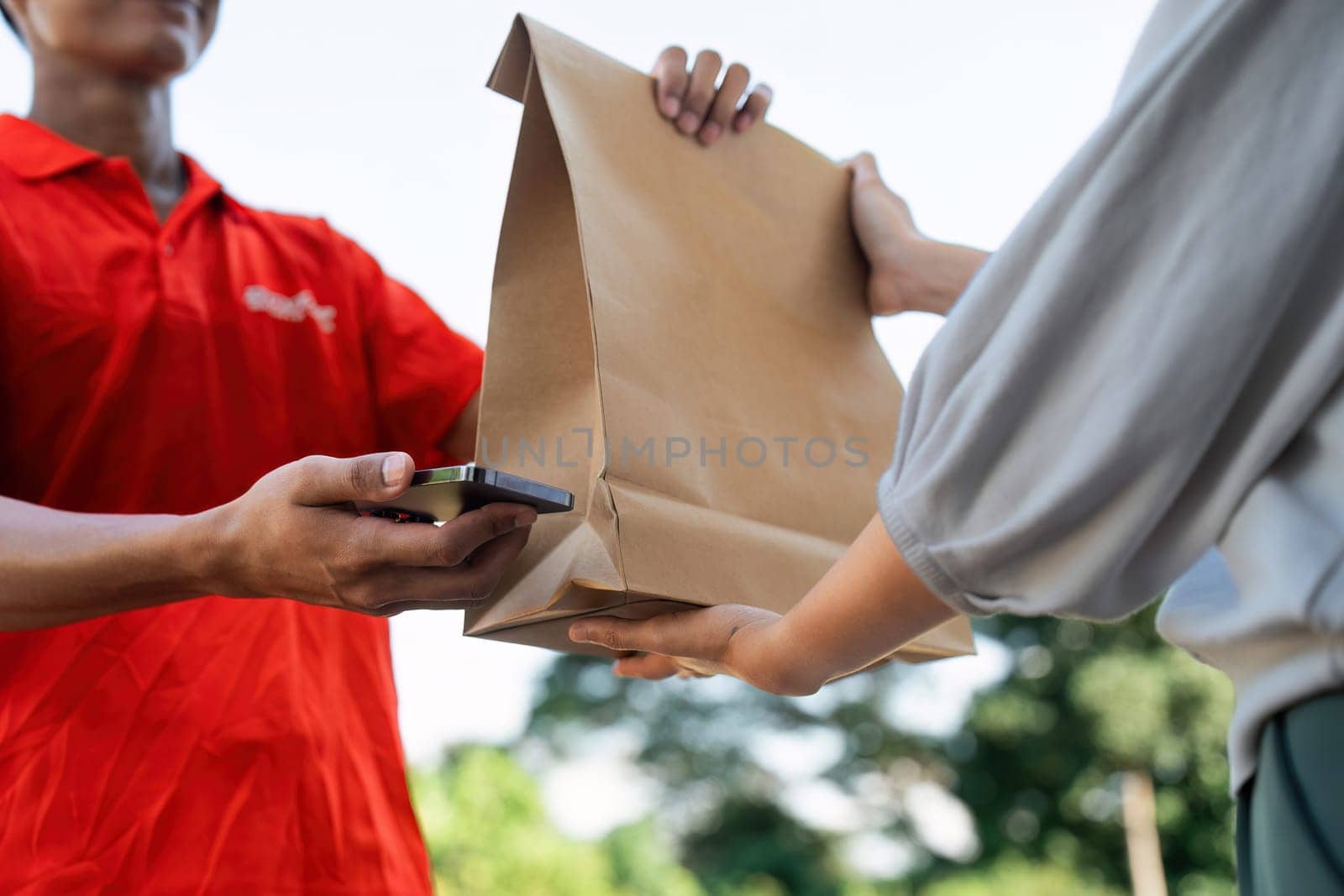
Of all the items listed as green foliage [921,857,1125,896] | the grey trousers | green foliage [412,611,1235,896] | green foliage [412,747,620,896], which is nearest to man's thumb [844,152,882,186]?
the grey trousers

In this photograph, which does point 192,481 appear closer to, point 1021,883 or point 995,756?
point 1021,883

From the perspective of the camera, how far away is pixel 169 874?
815 millimetres

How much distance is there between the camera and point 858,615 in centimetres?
63

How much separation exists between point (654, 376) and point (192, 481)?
1.43 ft

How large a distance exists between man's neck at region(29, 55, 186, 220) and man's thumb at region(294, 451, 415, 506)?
21.2 inches

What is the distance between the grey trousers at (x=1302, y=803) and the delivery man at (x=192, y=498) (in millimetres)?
440

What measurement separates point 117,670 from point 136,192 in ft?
1.54

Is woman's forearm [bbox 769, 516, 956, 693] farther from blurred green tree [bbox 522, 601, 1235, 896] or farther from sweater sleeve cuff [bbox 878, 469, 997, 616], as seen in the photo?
blurred green tree [bbox 522, 601, 1235, 896]

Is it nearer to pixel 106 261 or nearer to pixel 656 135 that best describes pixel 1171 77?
pixel 656 135

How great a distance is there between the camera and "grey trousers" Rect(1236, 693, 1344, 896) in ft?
1.46

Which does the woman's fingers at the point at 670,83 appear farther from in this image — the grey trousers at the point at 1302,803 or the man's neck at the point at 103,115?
the grey trousers at the point at 1302,803

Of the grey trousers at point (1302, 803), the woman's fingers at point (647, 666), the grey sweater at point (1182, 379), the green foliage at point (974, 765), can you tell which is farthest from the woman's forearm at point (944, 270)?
the green foliage at point (974, 765)

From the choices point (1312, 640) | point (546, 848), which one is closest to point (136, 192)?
point (1312, 640)

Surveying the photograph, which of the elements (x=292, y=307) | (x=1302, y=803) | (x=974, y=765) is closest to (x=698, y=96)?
(x=292, y=307)
